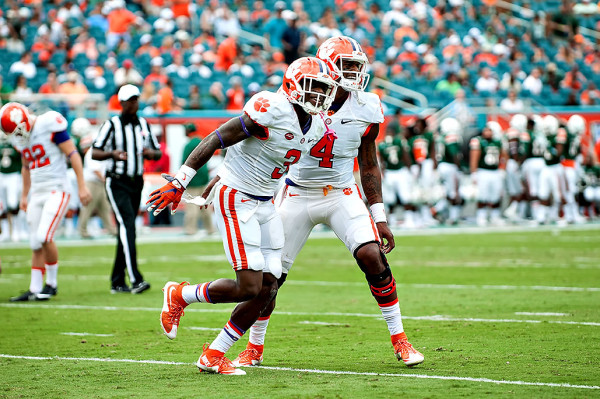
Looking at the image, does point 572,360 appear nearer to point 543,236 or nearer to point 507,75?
point 543,236

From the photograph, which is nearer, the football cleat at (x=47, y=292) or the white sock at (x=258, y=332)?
the white sock at (x=258, y=332)

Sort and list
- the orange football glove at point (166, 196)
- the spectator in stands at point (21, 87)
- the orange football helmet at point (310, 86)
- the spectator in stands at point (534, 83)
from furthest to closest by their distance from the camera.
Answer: the spectator in stands at point (534, 83) < the spectator in stands at point (21, 87) < the orange football helmet at point (310, 86) < the orange football glove at point (166, 196)

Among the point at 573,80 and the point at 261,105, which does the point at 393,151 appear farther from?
the point at 261,105

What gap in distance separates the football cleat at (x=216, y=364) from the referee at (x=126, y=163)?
447 cm

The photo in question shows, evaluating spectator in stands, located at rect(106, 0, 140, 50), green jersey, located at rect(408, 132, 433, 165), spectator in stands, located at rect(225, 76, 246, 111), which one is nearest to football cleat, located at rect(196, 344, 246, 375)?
green jersey, located at rect(408, 132, 433, 165)

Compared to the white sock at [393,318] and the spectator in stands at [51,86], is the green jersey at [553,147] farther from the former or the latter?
the white sock at [393,318]

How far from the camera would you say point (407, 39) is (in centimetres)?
2556

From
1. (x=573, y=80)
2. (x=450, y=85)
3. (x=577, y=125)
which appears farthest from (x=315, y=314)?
(x=573, y=80)

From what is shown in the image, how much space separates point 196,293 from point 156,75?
1565cm

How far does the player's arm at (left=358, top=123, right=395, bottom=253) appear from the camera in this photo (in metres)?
6.27

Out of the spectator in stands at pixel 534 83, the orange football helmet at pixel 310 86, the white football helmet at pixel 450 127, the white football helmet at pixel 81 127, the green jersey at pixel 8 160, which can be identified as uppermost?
the spectator in stands at pixel 534 83

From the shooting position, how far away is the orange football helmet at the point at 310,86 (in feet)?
18.1

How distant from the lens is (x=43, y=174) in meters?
9.58

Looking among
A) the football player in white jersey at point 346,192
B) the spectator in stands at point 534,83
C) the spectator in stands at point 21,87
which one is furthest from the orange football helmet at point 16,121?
the spectator in stands at point 534,83
